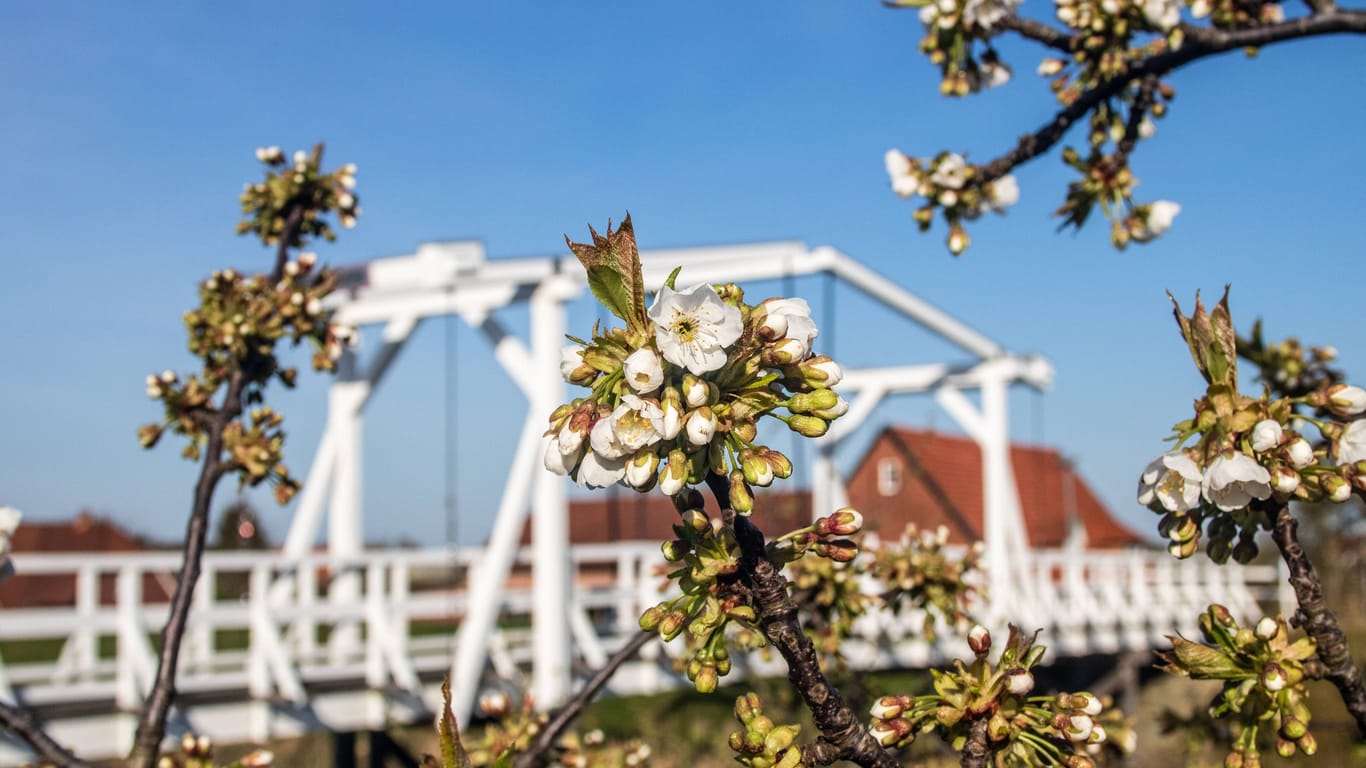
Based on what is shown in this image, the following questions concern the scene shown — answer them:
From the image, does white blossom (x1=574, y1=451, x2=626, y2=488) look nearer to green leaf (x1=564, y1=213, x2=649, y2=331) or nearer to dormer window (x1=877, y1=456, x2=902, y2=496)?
green leaf (x1=564, y1=213, x2=649, y2=331)

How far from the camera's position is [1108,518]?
27641 millimetres

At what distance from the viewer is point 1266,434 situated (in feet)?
4.09

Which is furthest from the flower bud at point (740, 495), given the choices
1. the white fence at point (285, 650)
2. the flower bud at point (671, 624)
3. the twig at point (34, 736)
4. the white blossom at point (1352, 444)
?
the white fence at point (285, 650)

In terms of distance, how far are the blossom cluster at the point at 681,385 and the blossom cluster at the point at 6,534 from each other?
3.64ft

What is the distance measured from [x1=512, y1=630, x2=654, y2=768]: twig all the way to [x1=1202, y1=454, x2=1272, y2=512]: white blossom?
0.84 m

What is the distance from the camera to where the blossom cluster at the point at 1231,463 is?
125cm

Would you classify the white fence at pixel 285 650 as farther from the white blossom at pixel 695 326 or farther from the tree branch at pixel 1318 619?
the white blossom at pixel 695 326

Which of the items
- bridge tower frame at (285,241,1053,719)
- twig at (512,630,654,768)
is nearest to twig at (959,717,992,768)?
twig at (512,630,654,768)

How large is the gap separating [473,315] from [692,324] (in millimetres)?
7892

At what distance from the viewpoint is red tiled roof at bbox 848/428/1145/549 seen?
66.2 ft

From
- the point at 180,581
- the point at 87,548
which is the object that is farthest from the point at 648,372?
the point at 87,548

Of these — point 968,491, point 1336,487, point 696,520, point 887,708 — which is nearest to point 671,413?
point 696,520

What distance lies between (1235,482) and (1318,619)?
0.76ft

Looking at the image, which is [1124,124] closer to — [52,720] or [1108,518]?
[52,720]
